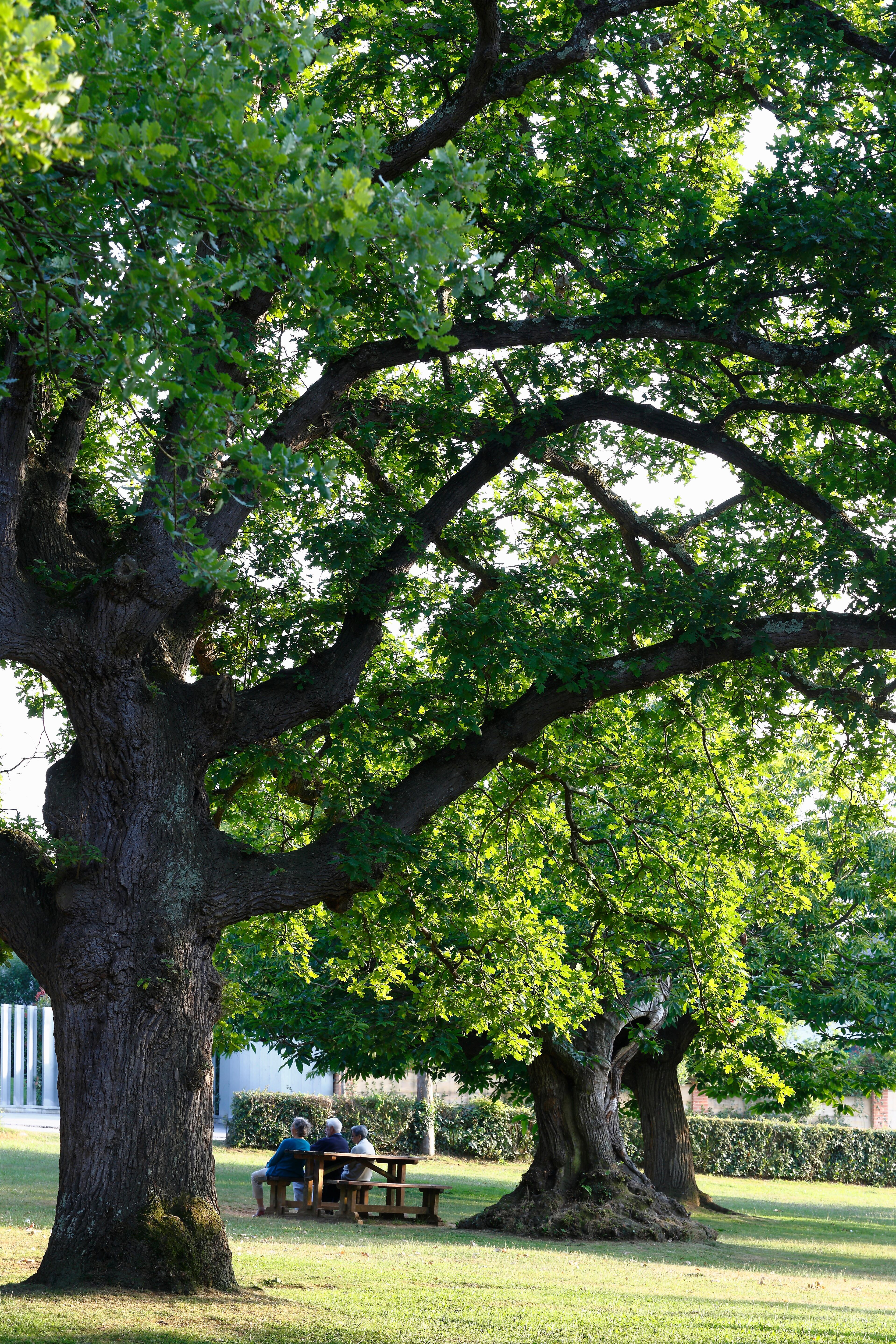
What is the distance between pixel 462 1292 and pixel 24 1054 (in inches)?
1026

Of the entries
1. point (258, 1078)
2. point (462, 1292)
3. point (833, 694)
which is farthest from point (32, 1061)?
point (833, 694)

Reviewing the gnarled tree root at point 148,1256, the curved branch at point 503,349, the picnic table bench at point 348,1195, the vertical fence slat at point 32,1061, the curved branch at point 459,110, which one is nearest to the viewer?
the gnarled tree root at point 148,1256

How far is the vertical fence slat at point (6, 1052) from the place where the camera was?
32.0 m

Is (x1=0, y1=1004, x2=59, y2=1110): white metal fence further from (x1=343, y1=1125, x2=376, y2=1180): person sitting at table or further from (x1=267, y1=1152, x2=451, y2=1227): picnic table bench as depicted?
(x1=267, y1=1152, x2=451, y2=1227): picnic table bench

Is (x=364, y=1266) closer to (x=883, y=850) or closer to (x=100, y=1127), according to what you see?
(x=100, y=1127)

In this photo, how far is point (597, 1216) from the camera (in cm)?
1563

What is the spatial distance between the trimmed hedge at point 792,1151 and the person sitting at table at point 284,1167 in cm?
1989

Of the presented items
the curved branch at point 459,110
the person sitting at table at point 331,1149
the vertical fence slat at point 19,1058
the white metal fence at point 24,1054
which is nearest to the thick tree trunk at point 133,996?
the curved branch at point 459,110

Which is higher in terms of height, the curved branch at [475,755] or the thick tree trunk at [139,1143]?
the curved branch at [475,755]

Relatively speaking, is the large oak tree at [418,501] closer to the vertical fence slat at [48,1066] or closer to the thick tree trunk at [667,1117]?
the thick tree trunk at [667,1117]

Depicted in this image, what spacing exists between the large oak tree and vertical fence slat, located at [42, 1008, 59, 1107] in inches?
959

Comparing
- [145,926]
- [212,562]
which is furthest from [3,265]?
[145,926]

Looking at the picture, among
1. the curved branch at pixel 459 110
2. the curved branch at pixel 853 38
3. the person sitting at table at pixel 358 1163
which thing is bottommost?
the person sitting at table at pixel 358 1163

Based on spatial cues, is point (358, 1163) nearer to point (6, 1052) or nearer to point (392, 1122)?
point (392, 1122)
